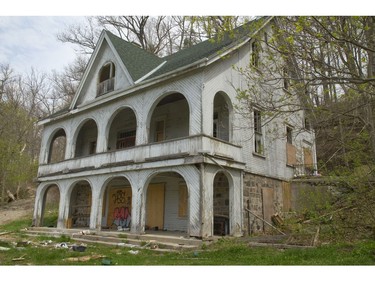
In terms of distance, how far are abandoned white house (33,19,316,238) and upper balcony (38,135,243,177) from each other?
0.04 metres

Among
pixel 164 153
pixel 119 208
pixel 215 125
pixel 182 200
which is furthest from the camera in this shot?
pixel 119 208

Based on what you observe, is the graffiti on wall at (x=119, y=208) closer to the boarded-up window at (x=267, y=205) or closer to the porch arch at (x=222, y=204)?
the porch arch at (x=222, y=204)

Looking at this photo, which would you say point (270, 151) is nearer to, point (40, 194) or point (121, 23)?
point (40, 194)

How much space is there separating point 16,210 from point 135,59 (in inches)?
692

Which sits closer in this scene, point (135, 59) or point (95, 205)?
point (95, 205)

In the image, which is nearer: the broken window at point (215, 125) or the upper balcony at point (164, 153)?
the upper balcony at point (164, 153)

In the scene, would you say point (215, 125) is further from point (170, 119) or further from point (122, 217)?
point (122, 217)

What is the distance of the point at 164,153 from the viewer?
13172mm

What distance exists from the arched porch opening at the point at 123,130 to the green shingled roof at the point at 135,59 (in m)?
2.75

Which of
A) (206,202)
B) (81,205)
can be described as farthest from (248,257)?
(81,205)

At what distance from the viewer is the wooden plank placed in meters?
16.8

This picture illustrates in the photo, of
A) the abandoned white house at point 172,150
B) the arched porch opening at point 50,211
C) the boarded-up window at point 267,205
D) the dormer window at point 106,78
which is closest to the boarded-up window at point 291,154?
the abandoned white house at point 172,150

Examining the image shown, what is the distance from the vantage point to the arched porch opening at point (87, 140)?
2150 cm

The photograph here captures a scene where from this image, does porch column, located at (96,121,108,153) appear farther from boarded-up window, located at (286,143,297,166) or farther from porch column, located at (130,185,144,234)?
boarded-up window, located at (286,143,297,166)
